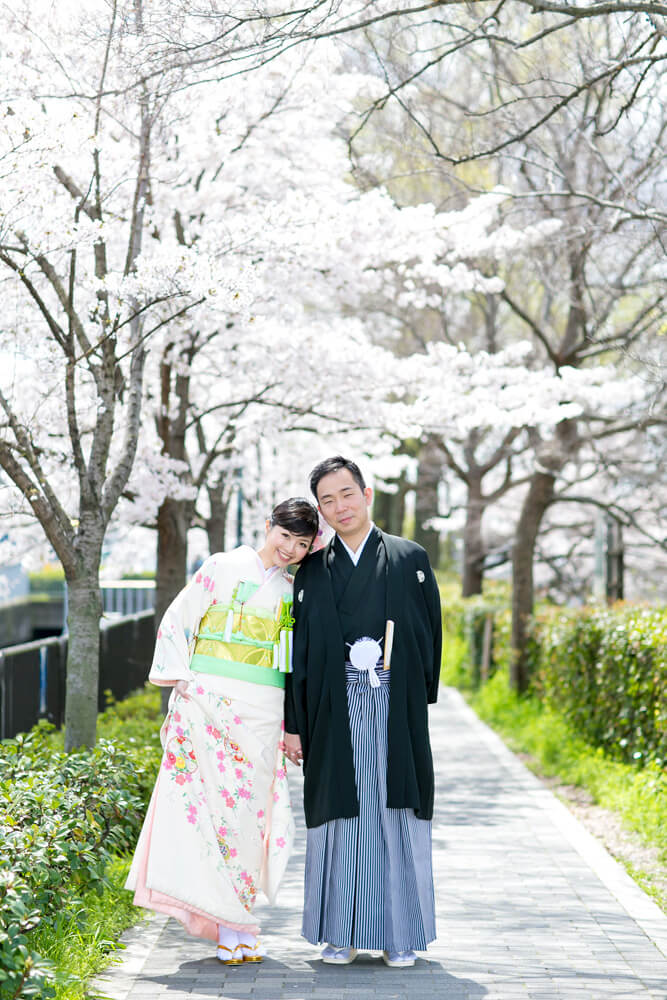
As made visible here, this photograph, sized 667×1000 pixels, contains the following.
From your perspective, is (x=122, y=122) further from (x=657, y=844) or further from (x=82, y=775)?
(x=657, y=844)

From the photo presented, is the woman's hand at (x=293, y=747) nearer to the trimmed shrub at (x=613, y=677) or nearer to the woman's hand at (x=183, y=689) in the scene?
the woman's hand at (x=183, y=689)

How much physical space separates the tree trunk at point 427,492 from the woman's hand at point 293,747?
50.3ft

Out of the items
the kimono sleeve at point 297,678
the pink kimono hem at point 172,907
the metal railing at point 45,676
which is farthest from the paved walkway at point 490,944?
the metal railing at point 45,676

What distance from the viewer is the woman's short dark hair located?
4652 mm

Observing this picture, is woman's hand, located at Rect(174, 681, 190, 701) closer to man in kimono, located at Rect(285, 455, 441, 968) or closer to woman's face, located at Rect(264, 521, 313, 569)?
man in kimono, located at Rect(285, 455, 441, 968)

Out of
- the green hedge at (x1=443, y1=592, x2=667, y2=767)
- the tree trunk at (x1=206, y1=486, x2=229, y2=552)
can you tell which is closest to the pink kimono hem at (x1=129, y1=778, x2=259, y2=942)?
the green hedge at (x1=443, y1=592, x2=667, y2=767)

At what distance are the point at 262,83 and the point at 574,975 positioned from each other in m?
6.75

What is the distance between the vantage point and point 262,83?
8750 mm

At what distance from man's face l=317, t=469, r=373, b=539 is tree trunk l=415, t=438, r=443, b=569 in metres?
15.2

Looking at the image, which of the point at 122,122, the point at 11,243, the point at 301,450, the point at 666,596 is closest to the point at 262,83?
the point at 122,122

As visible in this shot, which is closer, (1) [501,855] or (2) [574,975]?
(2) [574,975]

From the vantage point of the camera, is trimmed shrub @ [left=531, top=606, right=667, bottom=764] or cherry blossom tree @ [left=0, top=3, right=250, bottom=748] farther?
trimmed shrub @ [left=531, top=606, right=667, bottom=764]

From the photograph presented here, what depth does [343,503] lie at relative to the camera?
15.3 feet

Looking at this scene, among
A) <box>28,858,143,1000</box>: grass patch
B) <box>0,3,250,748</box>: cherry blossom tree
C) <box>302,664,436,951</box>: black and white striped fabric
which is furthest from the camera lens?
<box>0,3,250,748</box>: cherry blossom tree
